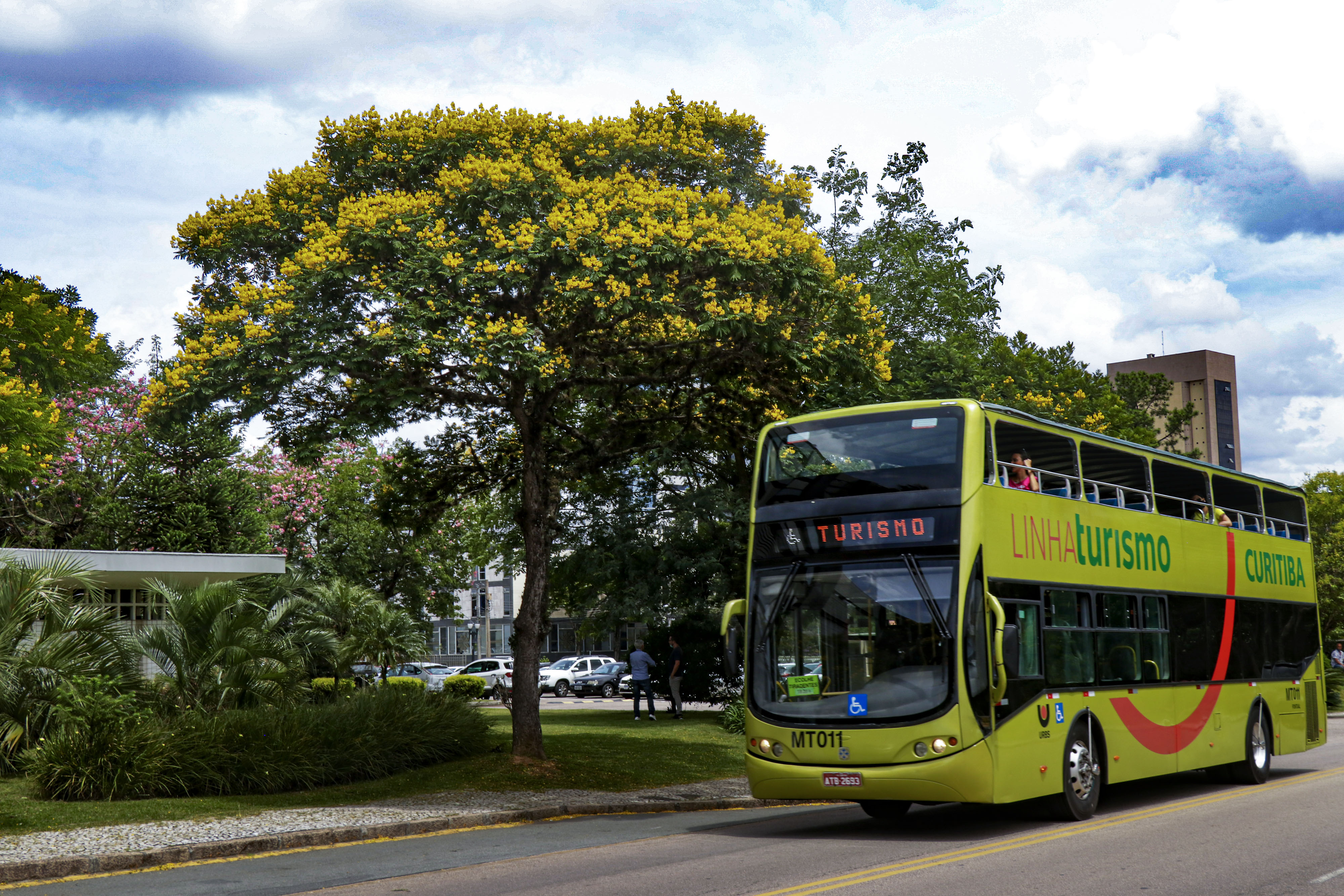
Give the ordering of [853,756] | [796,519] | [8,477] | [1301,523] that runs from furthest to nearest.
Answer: [8,477]
[1301,523]
[796,519]
[853,756]

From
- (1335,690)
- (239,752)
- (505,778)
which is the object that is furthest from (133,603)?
(1335,690)

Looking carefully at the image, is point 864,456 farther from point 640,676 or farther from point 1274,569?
point 640,676

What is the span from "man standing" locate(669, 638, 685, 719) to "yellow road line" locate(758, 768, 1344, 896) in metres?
13.9

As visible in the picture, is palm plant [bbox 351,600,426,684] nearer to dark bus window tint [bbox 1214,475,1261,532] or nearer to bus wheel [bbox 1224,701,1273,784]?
bus wheel [bbox 1224,701,1273,784]

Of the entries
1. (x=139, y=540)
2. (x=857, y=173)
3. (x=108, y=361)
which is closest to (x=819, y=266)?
(x=857, y=173)

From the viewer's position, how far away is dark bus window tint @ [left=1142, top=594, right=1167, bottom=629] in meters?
13.5

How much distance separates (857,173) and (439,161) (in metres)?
19.5

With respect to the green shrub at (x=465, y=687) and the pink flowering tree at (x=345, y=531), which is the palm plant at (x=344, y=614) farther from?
the pink flowering tree at (x=345, y=531)

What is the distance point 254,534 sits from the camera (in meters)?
34.3

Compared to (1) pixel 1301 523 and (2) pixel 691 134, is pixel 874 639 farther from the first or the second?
(1) pixel 1301 523

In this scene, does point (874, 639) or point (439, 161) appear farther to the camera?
point (439, 161)

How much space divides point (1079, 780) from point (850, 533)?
360 cm

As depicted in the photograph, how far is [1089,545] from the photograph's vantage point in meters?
12.7

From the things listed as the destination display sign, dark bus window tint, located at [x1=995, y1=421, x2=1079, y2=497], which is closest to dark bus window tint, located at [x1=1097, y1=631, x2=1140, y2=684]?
dark bus window tint, located at [x1=995, y1=421, x2=1079, y2=497]
